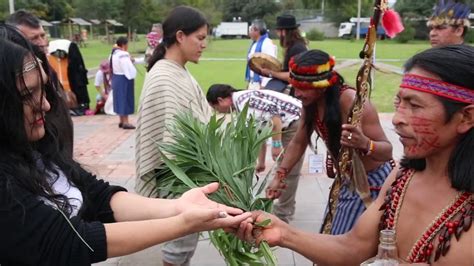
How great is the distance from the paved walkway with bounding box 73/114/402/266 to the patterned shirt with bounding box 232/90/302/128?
1115 millimetres

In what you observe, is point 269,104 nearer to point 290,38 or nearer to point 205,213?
point 290,38

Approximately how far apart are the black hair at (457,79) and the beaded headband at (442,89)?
0.04 ft

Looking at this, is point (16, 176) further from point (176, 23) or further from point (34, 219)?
point (176, 23)

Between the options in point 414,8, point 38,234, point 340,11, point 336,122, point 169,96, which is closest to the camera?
point 38,234

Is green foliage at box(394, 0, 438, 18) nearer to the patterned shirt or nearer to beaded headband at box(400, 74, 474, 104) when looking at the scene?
the patterned shirt

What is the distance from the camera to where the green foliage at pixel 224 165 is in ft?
8.20

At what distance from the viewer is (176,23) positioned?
348cm

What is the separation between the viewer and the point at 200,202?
228 centimetres

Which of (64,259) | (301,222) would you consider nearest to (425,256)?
(64,259)

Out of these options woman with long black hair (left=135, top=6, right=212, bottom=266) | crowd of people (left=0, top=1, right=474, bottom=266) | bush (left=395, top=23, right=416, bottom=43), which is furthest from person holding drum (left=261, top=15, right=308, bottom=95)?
bush (left=395, top=23, right=416, bottom=43)

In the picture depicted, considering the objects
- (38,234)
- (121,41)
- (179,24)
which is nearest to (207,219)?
(38,234)

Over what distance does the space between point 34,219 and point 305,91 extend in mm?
2181

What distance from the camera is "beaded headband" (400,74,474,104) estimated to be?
171 centimetres

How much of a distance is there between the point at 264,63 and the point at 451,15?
240 centimetres
